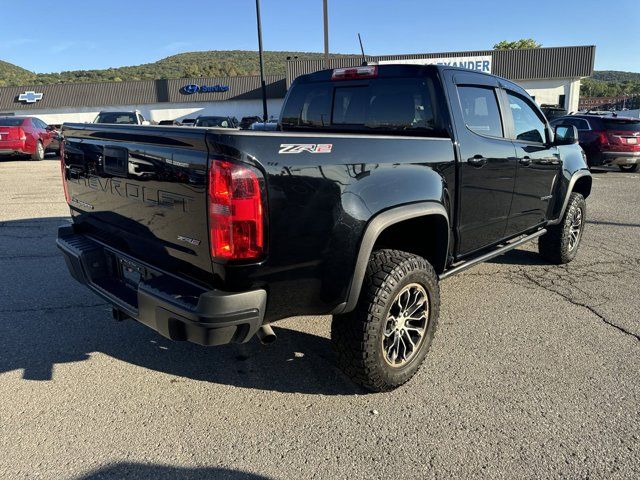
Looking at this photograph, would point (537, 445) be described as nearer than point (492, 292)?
Yes

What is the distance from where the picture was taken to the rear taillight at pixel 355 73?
377 centimetres

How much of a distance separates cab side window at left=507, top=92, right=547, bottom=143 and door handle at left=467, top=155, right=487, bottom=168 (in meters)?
0.85

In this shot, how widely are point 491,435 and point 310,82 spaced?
10.3ft

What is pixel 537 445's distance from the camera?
8.25 feet

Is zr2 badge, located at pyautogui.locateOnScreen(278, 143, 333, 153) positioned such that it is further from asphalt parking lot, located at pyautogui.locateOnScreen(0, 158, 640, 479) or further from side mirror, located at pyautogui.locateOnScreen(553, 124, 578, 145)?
side mirror, located at pyautogui.locateOnScreen(553, 124, 578, 145)

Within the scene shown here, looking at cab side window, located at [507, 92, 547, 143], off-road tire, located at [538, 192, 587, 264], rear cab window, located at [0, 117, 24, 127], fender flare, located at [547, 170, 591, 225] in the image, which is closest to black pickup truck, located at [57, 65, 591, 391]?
cab side window, located at [507, 92, 547, 143]

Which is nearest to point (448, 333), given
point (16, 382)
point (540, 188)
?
point (540, 188)

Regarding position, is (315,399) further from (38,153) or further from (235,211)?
(38,153)

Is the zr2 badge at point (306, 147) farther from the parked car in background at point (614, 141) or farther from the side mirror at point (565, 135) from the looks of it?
the parked car in background at point (614, 141)

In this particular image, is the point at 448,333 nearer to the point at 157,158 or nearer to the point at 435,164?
the point at 435,164

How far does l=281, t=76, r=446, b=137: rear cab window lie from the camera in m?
3.48

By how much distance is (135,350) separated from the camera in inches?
138

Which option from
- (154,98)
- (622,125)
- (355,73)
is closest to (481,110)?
(355,73)

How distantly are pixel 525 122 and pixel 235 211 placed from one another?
3.41m
